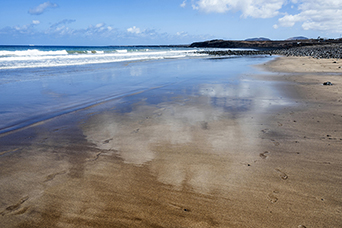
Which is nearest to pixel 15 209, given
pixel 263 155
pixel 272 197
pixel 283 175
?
pixel 272 197

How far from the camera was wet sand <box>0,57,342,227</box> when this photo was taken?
233 cm

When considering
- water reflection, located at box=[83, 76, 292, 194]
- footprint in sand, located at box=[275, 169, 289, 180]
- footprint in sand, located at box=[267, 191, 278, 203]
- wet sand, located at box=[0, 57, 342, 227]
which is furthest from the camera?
water reflection, located at box=[83, 76, 292, 194]

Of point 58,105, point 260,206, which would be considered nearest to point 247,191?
point 260,206

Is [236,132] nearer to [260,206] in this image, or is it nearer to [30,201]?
[260,206]

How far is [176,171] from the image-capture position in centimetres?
316

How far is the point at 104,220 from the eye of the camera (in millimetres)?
2281

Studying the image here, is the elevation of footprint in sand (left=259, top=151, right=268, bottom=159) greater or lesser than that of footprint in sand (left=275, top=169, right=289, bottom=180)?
greater

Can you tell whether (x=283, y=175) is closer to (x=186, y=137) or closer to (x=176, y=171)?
(x=176, y=171)

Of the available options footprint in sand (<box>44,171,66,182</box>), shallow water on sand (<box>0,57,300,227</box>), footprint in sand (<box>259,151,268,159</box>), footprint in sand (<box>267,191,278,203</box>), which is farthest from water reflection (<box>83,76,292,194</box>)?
footprint in sand (<box>44,171,66,182</box>)

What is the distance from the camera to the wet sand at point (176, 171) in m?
2.33

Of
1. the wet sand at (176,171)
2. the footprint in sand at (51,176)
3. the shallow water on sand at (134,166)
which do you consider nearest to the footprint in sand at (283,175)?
the wet sand at (176,171)

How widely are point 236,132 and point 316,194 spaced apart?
2.11m

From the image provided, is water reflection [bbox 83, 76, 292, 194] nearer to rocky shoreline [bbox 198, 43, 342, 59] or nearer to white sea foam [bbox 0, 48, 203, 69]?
white sea foam [bbox 0, 48, 203, 69]

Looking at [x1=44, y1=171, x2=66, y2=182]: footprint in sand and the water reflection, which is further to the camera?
the water reflection
